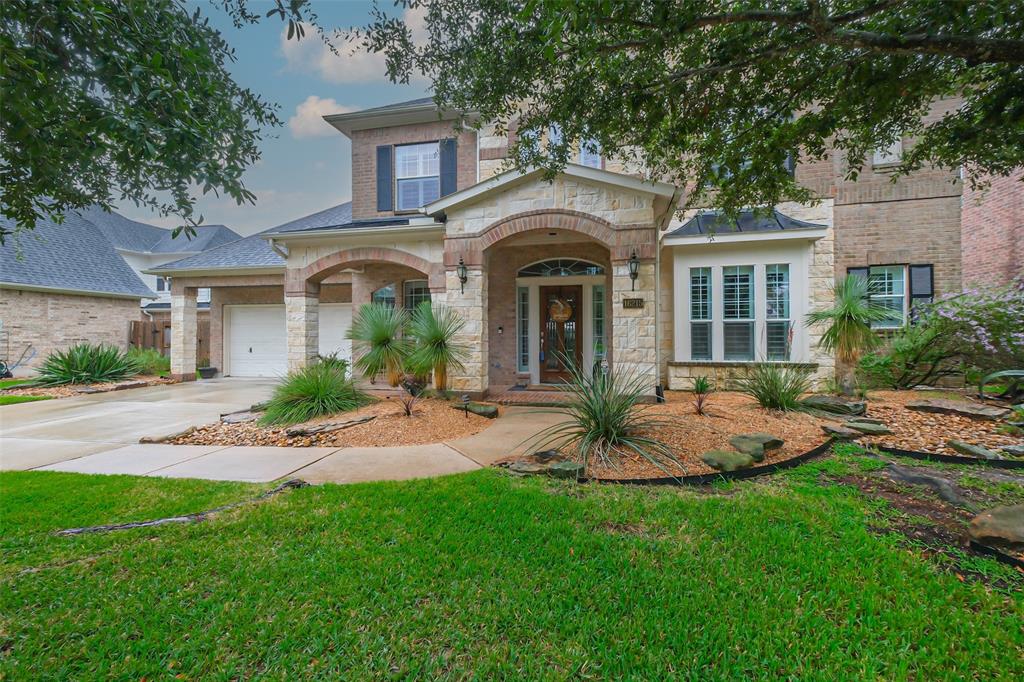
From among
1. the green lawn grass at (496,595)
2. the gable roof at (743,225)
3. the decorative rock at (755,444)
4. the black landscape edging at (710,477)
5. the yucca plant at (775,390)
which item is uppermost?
the gable roof at (743,225)

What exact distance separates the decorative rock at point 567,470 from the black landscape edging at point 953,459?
3845 millimetres

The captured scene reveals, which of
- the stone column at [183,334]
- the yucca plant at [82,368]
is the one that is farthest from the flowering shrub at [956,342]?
the yucca plant at [82,368]

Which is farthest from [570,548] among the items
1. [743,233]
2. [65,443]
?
[743,233]

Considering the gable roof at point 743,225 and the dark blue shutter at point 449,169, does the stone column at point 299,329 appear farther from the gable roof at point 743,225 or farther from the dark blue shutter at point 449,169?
the gable roof at point 743,225

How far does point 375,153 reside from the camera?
12.4 metres

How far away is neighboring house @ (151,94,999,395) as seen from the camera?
8344 mm

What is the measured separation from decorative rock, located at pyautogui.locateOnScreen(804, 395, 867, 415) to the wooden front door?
512 centimetres

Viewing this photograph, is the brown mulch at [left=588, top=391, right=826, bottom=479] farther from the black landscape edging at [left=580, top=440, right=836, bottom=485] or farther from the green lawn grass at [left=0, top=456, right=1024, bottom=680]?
the green lawn grass at [left=0, top=456, right=1024, bottom=680]

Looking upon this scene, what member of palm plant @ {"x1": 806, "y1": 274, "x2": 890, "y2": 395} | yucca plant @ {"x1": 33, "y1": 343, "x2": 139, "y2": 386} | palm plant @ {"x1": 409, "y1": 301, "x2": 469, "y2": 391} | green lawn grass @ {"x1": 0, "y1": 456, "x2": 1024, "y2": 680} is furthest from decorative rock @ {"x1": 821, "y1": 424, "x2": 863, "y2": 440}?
yucca plant @ {"x1": 33, "y1": 343, "x2": 139, "y2": 386}

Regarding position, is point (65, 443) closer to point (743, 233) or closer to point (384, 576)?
point (384, 576)

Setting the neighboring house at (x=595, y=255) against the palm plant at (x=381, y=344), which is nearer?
the palm plant at (x=381, y=344)

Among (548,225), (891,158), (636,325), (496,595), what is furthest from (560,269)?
(496,595)

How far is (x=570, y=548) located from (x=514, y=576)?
51cm

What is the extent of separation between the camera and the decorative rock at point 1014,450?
493 cm
